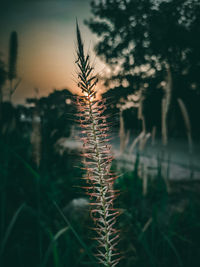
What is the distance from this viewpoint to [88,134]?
10.3 inches

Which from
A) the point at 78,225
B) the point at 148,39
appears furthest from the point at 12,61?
the point at 78,225

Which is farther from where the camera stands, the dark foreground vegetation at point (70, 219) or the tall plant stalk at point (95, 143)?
the dark foreground vegetation at point (70, 219)

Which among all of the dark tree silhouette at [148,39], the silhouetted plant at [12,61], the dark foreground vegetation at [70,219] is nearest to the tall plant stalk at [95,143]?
the dark tree silhouette at [148,39]

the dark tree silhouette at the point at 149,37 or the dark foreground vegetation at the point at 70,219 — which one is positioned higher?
the dark tree silhouette at the point at 149,37

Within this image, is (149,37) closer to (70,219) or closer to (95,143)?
(95,143)

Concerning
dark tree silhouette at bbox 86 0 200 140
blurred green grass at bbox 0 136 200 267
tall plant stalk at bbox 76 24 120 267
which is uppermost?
dark tree silhouette at bbox 86 0 200 140

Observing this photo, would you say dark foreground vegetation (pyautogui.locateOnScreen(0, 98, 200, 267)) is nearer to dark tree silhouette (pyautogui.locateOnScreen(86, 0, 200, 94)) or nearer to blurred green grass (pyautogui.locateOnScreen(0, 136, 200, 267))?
blurred green grass (pyautogui.locateOnScreen(0, 136, 200, 267))

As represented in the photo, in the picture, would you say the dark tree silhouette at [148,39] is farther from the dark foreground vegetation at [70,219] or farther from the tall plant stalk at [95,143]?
the dark foreground vegetation at [70,219]

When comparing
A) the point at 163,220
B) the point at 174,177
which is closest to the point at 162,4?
the point at 163,220

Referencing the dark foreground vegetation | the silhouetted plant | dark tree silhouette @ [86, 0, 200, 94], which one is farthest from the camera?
the dark foreground vegetation

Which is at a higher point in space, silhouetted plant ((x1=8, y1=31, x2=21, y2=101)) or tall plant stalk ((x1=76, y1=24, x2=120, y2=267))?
silhouetted plant ((x1=8, y1=31, x2=21, y2=101))

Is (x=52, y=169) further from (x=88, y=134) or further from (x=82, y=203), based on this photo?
(x=88, y=134)

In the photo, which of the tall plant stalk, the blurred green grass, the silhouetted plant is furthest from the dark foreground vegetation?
the tall plant stalk

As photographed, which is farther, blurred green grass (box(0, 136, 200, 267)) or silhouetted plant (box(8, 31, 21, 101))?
blurred green grass (box(0, 136, 200, 267))
